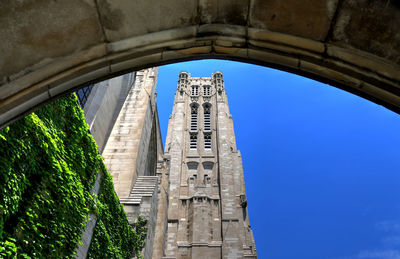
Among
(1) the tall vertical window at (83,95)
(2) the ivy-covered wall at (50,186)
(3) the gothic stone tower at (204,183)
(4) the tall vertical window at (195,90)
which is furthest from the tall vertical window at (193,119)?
(2) the ivy-covered wall at (50,186)

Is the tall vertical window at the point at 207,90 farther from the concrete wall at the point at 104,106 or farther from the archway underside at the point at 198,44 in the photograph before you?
Result: the archway underside at the point at 198,44

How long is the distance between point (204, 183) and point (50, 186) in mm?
32156

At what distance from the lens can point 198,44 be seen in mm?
2520

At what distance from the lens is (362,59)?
7.04ft

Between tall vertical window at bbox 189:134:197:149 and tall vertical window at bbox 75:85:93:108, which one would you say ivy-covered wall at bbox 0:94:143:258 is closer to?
tall vertical window at bbox 75:85:93:108

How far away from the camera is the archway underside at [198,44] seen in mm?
2043

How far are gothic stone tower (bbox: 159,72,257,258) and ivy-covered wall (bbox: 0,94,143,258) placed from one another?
16198 mm

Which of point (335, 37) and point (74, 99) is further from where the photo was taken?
point (74, 99)

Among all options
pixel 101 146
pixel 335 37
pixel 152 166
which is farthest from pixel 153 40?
pixel 152 166

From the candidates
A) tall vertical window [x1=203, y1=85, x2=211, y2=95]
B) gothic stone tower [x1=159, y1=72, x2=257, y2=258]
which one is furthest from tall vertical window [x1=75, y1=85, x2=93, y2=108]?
tall vertical window [x1=203, y1=85, x2=211, y2=95]

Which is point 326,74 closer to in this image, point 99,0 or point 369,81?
point 369,81

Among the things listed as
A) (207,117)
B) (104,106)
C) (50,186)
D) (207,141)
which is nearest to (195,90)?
(207,117)

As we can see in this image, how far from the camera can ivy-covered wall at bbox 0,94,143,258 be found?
4.42m

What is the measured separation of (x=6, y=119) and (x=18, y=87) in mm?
263
